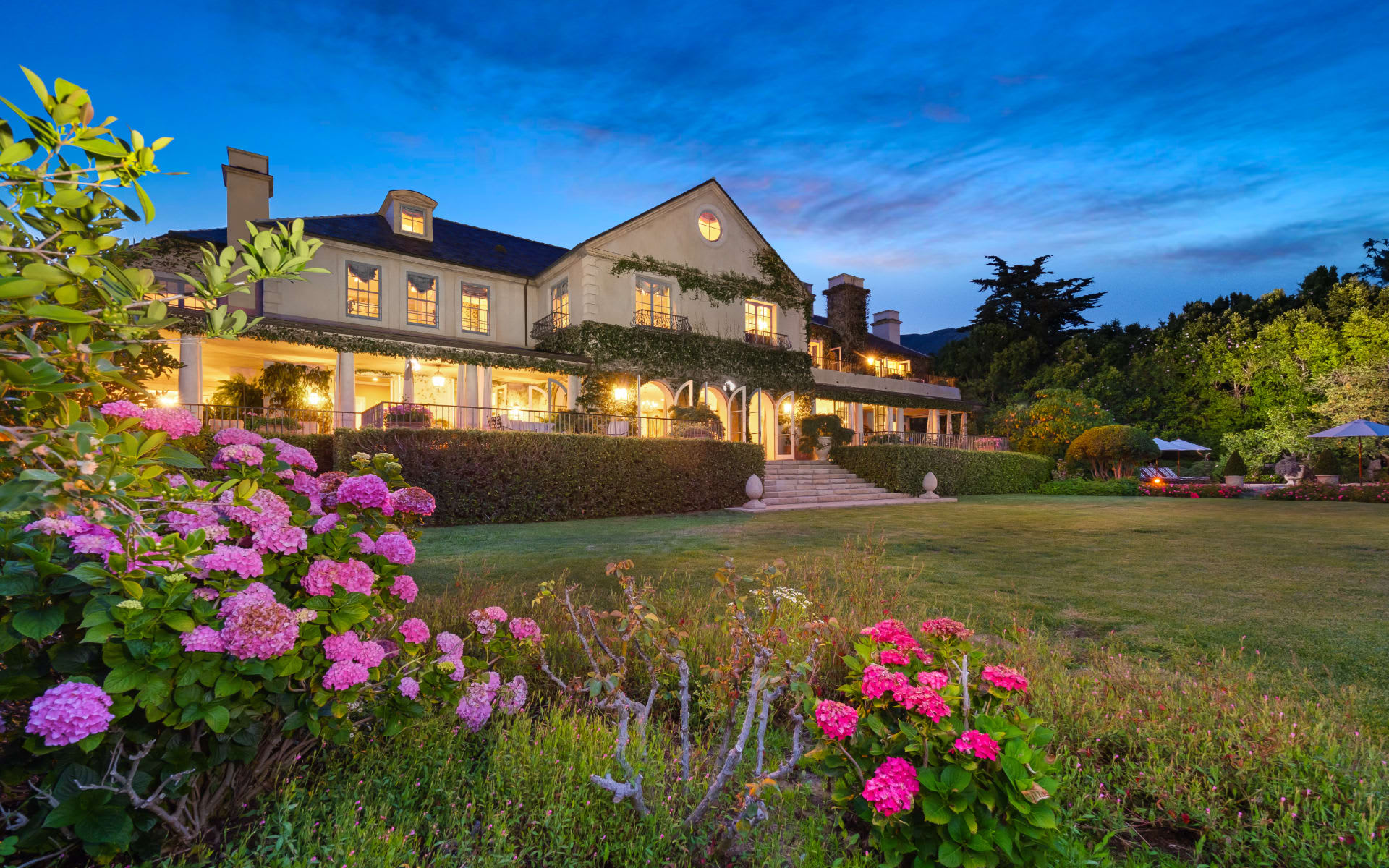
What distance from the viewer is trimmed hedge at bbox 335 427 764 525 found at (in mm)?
12008

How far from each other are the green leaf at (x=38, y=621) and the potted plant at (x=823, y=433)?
2293 centimetres

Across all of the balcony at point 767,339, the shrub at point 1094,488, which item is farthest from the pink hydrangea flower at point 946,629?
the shrub at point 1094,488

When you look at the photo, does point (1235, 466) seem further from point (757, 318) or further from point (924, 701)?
point (924, 701)

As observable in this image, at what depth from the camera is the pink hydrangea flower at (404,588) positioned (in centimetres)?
258

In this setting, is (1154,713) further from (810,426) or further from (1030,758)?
(810,426)

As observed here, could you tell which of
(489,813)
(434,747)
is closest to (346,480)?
(434,747)

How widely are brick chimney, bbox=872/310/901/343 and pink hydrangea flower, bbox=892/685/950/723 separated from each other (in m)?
41.5

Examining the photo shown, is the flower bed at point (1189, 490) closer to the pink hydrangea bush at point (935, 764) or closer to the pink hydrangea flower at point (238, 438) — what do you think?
the pink hydrangea bush at point (935, 764)

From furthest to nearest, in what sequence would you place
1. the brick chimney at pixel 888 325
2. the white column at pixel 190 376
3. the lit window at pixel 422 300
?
the brick chimney at pixel 888 325
the lit window at pixel 422 300
the white column at pixel 190 376

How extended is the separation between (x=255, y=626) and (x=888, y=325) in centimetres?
4313

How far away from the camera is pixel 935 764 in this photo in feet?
6.88

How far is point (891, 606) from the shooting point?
5.09m

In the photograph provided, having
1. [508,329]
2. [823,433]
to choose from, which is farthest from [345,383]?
[823,433]

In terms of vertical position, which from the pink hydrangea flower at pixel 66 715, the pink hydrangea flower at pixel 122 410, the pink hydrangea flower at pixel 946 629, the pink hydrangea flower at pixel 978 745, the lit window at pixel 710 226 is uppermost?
the lit window at pixel 710 226
